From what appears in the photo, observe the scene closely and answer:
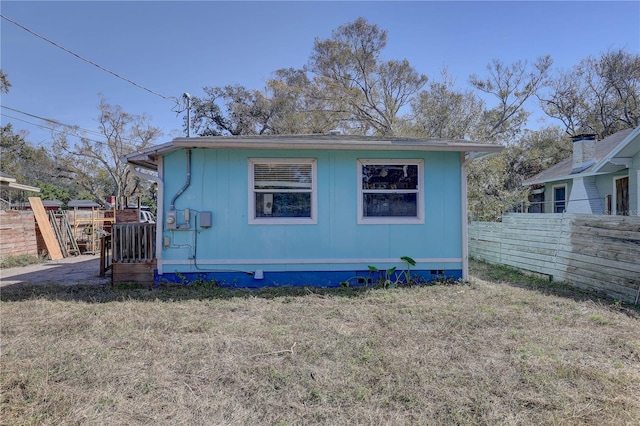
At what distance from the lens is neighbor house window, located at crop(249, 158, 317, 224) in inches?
233

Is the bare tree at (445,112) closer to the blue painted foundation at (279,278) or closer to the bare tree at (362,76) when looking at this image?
the bare tree at (362,76)

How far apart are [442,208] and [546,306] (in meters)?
2.17

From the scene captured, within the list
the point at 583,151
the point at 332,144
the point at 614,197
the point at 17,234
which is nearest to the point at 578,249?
the point at 332,144

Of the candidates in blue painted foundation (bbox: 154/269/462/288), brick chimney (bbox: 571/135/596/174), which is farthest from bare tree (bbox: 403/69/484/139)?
blue painted foundation (bbox: 154/269/462/288)

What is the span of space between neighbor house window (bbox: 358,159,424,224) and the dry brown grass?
1653 millimetres

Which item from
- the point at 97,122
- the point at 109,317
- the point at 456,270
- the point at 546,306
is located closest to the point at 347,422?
the point at 109,317

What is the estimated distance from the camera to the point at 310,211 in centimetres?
597

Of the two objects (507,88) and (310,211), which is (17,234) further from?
(507,88)

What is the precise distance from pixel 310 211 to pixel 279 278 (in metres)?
1.28

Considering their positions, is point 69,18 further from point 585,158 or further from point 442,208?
point 585,158

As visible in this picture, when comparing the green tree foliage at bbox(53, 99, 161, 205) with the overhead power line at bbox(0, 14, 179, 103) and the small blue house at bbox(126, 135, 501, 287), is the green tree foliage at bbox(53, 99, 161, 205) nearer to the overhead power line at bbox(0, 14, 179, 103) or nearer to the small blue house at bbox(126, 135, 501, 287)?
the overhead power line at bbox(0, 14, 179, 103)

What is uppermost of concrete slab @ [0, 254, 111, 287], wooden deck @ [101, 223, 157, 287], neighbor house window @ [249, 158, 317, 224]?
neighbor house window @ [249, 158, 317, 224]

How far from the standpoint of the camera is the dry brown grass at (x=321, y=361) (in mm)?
2316

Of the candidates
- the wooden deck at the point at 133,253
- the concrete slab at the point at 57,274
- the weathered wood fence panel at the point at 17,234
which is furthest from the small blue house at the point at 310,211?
the weathered wood fence panel at the point at 17,234
